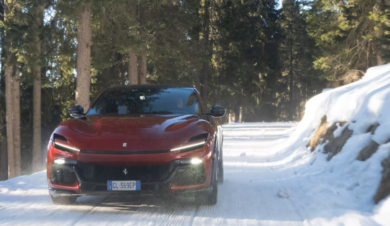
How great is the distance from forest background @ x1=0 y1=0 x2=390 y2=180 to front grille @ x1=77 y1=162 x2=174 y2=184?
29.3 ft

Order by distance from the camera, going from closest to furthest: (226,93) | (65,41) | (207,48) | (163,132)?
(163,132) < (65,41) < (207,48) < (226,93)

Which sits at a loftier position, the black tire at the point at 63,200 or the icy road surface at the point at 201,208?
the black tire at the point at 63,200

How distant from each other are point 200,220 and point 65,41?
15173 mm

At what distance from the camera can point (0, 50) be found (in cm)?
2155

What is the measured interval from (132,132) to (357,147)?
4173 mm

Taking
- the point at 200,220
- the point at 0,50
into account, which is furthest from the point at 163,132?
the point at 0,50

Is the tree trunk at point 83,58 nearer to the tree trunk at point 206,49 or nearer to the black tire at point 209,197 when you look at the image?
the black tire at point 209,197

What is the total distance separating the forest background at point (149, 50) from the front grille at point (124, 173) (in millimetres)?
8923

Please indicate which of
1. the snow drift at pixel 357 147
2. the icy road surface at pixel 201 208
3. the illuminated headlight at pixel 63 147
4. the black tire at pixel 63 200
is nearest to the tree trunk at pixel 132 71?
the snow drift at pixel 357 147

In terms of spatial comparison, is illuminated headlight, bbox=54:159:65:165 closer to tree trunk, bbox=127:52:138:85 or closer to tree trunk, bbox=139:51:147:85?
tree trunk, bbox=127:52:138:85

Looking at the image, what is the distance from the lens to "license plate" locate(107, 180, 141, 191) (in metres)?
5.22

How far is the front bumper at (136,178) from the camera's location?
525 cm

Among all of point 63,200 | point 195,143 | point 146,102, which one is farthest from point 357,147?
point 63,200

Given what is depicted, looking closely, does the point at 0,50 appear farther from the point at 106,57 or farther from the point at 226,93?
the point at 226,93
